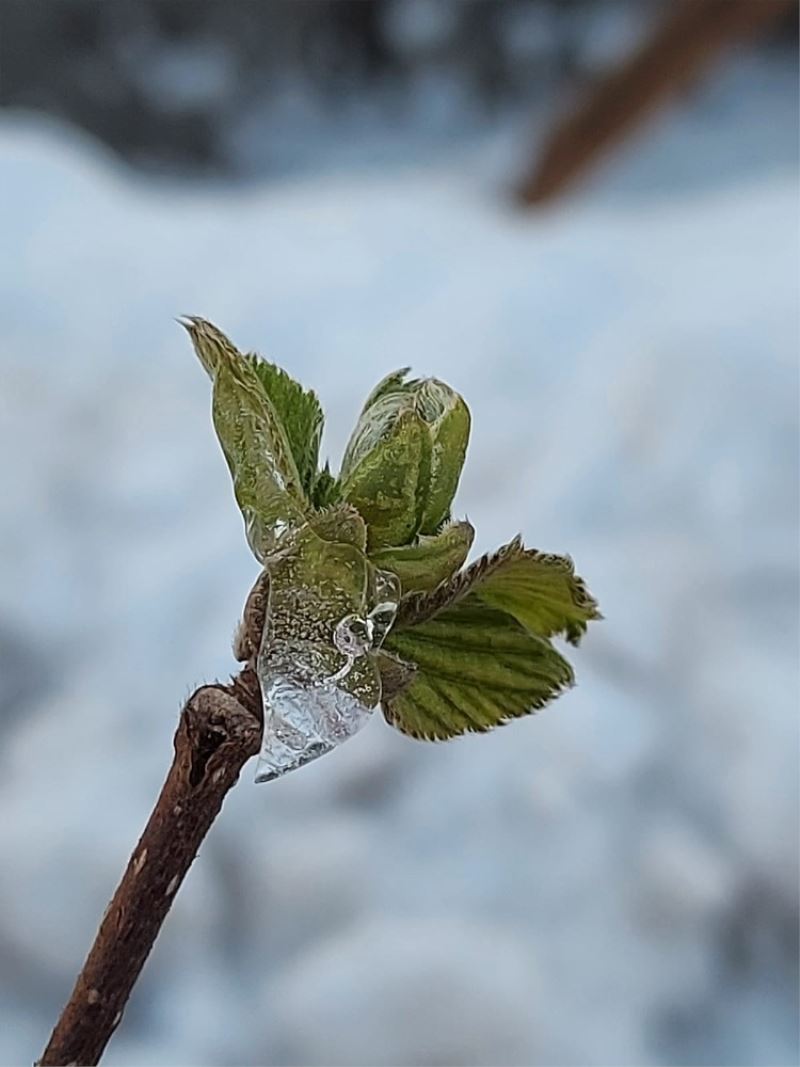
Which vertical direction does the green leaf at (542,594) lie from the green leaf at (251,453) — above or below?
above

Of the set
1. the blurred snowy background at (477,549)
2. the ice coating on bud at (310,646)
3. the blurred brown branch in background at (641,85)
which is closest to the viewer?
the ice coating on bud at (310,646)

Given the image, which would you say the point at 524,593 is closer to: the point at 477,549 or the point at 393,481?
Answer: the point at 393,481

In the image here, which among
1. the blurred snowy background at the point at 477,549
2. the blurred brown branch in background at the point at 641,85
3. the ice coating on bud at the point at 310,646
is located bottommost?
the ice coating on bud at the point at 310,646

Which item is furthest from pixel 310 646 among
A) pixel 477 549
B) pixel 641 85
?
pixel 641 85

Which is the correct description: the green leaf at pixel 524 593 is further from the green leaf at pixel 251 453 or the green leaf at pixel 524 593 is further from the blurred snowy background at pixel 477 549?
the blurred snowy background at pixel 477 549

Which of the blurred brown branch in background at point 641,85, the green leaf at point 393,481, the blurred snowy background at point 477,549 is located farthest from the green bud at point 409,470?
the blurred brown branch in background at point 641,85

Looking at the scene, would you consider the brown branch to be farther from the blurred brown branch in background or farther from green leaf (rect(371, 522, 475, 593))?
the blurred brown branch in background

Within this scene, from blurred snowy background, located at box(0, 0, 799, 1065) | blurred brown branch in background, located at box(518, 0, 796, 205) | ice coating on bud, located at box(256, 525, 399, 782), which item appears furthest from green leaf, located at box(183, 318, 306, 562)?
blurred brown branch in background, located at box(518, 0, 796, 205)
